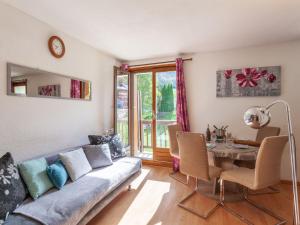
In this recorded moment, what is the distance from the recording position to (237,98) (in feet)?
11.0

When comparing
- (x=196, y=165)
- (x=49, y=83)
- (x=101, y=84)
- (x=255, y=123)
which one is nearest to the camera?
(x=255, y=123)

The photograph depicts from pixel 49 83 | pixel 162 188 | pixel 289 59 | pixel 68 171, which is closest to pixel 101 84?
pixel 49 83

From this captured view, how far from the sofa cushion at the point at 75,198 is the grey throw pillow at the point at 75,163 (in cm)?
7

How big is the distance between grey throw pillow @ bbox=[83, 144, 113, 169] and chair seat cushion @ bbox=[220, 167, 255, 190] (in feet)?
5.06

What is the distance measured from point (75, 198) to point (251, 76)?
318 cm

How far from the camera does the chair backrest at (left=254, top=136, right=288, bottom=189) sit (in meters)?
1.87

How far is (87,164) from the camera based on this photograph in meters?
2.40

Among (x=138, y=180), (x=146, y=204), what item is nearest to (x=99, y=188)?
(x=146, y=204)

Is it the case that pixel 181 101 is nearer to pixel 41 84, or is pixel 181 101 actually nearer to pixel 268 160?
pixel 268 160

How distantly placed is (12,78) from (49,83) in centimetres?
45

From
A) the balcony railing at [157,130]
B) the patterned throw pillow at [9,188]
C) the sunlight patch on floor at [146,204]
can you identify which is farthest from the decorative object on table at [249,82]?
the patterned throw pillow at [9,188]

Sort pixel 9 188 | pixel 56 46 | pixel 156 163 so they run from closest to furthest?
pixel 9 188 → pixel 56 46 → pixel 156 163

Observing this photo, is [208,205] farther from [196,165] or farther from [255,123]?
[255,123]

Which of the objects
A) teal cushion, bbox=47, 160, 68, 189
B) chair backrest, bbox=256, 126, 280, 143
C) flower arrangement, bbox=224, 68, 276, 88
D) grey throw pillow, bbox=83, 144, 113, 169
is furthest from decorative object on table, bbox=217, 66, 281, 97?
teal cushion, bbox=47, 160, 68, 189
